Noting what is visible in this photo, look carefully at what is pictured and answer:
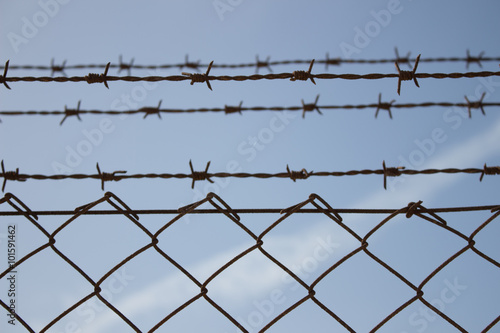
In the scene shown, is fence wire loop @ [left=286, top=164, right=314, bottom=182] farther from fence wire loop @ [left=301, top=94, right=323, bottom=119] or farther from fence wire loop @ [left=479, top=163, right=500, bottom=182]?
fence wire loop @ [left=301, top=94, right=323, bottom=119]

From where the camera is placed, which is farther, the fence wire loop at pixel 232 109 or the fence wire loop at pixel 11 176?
the fence wire loop at pixel 232 109

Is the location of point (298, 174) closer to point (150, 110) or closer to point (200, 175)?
point (200, 175)

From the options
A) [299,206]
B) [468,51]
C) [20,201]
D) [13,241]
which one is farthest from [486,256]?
[468,51]

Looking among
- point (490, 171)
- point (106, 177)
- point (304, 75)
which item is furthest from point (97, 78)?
point (490, 171)

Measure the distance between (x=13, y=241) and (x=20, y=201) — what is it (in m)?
0.87

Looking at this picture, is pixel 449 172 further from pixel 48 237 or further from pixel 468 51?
pixel 468 51

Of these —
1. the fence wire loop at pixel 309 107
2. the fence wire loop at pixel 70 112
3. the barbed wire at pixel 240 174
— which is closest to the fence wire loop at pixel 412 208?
the barbed wire at pixel 240 174

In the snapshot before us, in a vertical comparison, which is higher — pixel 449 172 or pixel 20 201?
pixel 20 201

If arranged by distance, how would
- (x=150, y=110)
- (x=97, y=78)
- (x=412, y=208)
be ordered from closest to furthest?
(x=412, y=208), (x=97, y=78), (x=150, y=110)

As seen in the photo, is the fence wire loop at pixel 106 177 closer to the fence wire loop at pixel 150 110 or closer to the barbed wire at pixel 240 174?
the barbed wire at pixel 240 174

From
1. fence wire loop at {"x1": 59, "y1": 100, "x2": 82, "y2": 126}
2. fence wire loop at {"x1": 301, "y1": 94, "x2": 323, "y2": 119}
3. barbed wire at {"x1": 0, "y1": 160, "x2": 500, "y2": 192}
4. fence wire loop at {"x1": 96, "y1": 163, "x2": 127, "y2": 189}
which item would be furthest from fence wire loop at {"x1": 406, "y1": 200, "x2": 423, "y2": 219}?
fence wire loop at {"x1": 59, "y1": 100, "x2": 82, "y2": 126}

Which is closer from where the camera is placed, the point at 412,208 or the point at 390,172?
the point at 412,208

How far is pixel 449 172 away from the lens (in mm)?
1668

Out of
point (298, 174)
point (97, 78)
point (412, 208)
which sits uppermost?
point (97, 78)
